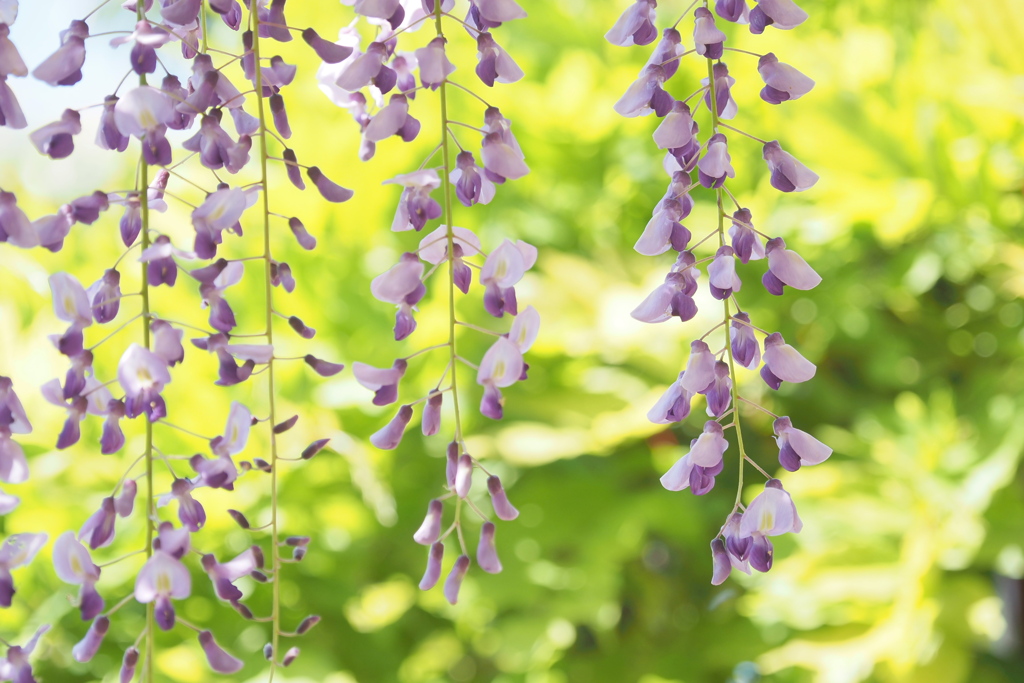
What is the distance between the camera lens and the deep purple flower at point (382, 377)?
30 cm

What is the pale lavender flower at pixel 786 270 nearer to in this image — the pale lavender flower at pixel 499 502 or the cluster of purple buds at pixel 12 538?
the pale lavender flower at pixel 499 502

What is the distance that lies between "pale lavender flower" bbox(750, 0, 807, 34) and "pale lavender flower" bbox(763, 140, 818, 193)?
0.13 ft

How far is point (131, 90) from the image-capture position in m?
0.27

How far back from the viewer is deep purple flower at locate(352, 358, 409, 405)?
12.0 inches

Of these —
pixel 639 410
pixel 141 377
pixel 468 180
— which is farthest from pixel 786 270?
pixel 639 410

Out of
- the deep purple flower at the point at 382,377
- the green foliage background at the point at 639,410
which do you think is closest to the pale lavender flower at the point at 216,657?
the deep purple flower at the point at 382,377

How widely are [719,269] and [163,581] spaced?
209 millimetres

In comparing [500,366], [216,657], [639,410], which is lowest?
[639,410]

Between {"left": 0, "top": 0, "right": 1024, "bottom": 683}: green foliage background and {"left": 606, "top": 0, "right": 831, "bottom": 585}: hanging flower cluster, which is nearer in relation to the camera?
{"left": 606, "top": 0, "right": 831, "bottom": 585}: hanging flower cluster

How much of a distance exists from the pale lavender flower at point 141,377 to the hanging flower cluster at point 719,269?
156 millimetres

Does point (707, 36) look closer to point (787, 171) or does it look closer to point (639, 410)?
point (787, 171)

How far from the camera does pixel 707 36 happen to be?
0.30 m

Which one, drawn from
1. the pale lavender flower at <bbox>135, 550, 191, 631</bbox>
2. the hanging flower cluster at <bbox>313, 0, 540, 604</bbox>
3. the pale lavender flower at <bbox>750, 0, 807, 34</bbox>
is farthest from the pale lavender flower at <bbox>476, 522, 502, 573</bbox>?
the pale lavender flower at <bbox>750, 0, 807, 34</bbox>

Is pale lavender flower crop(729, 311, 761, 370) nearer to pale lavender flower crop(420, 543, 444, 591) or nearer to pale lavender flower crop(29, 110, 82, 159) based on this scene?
pale lavender flower crop(420, 543, 444, 591)
